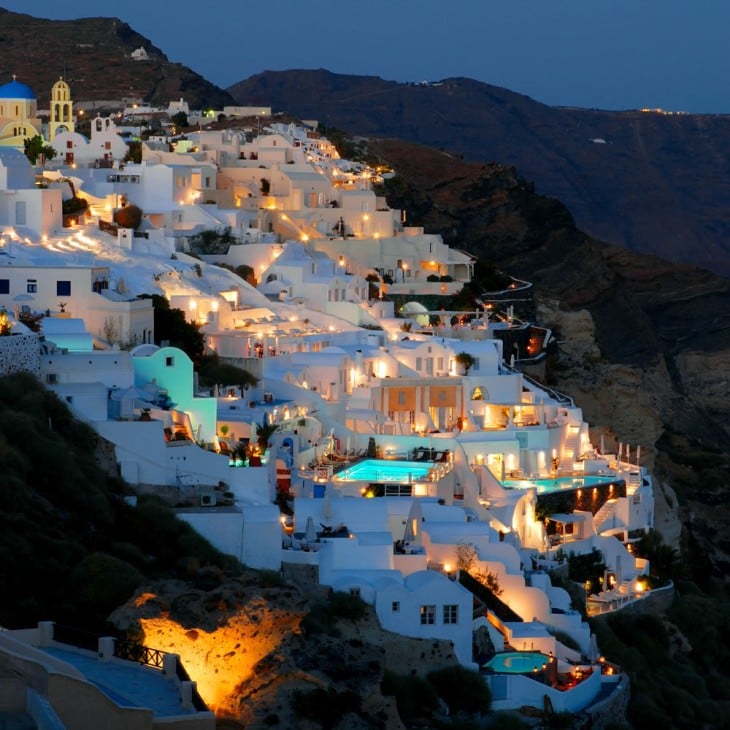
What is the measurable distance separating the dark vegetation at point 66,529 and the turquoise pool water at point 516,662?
4.03 m

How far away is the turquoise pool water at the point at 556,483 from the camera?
42969mm

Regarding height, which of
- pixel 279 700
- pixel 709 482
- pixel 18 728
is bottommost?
pixel 709 482

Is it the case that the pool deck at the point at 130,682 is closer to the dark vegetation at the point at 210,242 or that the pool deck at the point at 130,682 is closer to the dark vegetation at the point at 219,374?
the dark vegetation at the point at 219,374

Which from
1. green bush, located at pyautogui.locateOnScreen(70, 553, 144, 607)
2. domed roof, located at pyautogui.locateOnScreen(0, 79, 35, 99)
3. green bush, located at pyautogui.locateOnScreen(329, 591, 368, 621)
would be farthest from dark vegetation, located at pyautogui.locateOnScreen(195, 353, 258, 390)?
domed roof, located at pyautogui.locateOnScreen(0, 79, 35, 99)

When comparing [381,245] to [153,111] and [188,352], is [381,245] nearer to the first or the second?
[188,352]

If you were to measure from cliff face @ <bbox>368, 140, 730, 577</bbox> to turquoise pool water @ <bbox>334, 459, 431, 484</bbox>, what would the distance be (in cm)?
804

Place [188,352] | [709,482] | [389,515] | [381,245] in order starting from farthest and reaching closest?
[709,482] → [381,245] → [188,352] → [389,515]

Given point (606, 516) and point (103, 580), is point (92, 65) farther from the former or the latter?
point (103, 580)

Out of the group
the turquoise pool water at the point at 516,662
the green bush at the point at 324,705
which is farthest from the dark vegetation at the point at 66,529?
the turquoise pool water at the point at 516,662

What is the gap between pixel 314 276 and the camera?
51812mm

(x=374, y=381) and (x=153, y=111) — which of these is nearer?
(x=374, y=381)

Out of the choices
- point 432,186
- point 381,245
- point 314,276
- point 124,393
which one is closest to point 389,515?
point 124,393

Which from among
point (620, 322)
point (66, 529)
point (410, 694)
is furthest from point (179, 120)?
point (410, 694)

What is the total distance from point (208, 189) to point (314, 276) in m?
7.27
